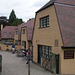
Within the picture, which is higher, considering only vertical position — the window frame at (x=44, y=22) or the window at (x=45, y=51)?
the window frame at (x=44, y=22)

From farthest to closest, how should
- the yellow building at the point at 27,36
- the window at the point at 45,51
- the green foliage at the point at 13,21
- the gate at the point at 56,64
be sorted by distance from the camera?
Result: the green foliage at the point at 13,21
the yellow building at the point at 27,36
the window at the point at 45,51
the gate at the point at 56,64

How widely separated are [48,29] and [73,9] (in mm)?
3013

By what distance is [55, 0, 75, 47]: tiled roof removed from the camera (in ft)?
32.3

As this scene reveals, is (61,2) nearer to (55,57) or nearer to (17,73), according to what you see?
(55,57)

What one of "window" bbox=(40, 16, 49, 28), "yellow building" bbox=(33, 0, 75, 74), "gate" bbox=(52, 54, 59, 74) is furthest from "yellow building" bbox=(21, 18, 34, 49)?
"gate" bbox=(52, 54, 59, 74)

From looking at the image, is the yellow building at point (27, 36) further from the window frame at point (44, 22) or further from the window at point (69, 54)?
the window at point (69, 54)

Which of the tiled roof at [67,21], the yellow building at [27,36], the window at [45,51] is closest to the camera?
the tiled roof at [67,21]

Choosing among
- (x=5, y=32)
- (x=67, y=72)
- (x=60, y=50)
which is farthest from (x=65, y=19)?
(x=5, y=32)

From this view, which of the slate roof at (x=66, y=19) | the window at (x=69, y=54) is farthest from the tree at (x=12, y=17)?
the window at (x=69, y=54)

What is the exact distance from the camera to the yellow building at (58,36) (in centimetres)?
987

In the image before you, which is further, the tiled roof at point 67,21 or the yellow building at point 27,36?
the yellow building at point 27,36

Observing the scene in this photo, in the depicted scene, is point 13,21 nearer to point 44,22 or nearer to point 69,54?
point 44,22

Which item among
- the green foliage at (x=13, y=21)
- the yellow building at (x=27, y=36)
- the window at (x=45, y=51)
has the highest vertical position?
the green foliage at (x=13, y=21)

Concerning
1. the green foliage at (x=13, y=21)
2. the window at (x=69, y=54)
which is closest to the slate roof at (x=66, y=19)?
the window at (x=69, y=54)
